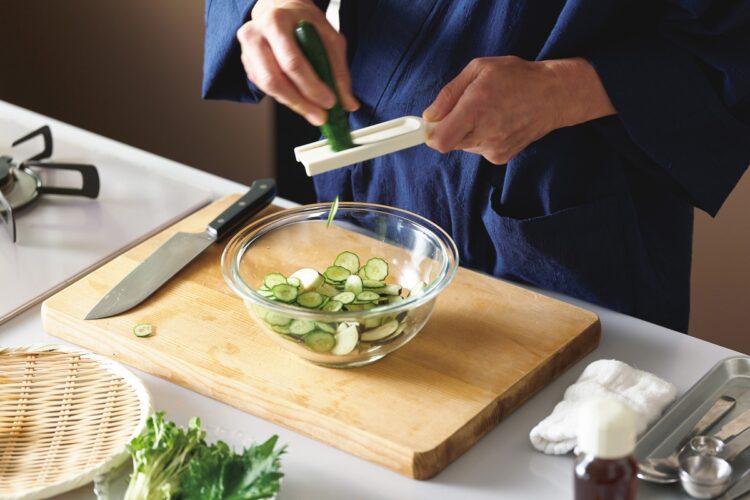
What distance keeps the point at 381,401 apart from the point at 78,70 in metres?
2.10

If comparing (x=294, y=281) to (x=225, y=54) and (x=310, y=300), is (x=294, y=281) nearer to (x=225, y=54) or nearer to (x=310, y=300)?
(x=310, y=300)

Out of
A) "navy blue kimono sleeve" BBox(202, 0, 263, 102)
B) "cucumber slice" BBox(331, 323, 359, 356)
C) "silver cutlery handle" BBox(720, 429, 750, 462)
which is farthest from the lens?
"navy blue kimono sleeve" BBox(202, 0, 263, 102)

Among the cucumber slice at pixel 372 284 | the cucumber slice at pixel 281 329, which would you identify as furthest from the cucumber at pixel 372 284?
the cucumber slice at pixel 281 329

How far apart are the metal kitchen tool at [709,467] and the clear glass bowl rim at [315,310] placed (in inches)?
11.4

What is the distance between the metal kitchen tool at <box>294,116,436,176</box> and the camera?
44.2 inches

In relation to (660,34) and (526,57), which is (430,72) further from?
(660,34)

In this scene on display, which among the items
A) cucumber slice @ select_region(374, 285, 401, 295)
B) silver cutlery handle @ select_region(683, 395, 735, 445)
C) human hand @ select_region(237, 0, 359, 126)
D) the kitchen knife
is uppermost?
human hand @ select_region(237, 0, 359, 126)

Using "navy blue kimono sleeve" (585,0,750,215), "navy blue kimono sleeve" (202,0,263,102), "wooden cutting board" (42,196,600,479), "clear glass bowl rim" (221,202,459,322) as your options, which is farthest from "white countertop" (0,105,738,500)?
"navy blue kimono sleeve" (202,0,263,102)

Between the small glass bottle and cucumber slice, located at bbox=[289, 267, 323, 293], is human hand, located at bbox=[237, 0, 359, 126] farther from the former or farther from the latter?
the small glass bottle

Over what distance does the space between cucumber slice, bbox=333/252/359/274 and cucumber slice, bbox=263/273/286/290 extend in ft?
0.22

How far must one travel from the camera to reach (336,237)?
1.33 metres

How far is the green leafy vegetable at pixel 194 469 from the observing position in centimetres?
87

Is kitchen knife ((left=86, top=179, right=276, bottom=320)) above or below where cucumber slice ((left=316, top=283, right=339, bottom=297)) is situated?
below

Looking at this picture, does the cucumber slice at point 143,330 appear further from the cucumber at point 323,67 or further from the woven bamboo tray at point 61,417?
the cucumber at point 323,67
